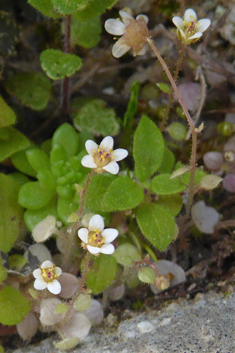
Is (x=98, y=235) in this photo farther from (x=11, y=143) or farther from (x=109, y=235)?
(x=11, y=143)

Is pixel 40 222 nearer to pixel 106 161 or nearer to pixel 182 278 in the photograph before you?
pixel 106 161

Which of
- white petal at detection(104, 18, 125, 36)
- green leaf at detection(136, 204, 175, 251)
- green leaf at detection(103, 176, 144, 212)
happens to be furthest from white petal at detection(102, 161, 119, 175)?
white petal at detection(104, 18, 125, 36)

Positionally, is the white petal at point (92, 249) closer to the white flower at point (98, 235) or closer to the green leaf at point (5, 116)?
the white flower at point (98, 235)

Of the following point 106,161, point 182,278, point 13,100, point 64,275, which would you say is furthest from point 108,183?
point 13,100

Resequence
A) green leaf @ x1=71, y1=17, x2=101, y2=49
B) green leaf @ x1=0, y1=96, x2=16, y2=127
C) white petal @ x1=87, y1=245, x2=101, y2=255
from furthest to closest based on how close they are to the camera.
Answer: green leaf @ x1=71, y1=17, x2=101, y2=49, green leaf @ x1=0, y1=96, x2=16, y2=127, white petal @ x1=87, y1=245, x2=101, y2=255

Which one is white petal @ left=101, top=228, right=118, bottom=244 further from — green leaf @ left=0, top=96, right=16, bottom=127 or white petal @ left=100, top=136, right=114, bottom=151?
green leaf @ left=0, top=96, right=16, bottom=127

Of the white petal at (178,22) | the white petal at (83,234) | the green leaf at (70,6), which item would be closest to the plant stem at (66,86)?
the green leaf at (70,6)

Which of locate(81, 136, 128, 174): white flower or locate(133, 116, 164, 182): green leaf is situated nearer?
locate(81, 136, 128, 174): white flower
